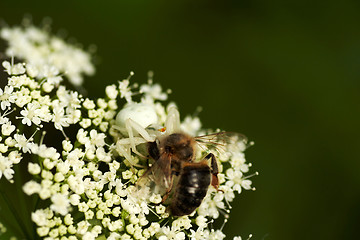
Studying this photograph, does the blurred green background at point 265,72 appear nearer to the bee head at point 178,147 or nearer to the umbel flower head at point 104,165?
the umbel flower head at point 104,165

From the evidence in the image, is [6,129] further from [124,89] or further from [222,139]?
[222,139]

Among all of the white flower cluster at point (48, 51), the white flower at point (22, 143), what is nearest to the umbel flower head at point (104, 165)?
the white flower at point (22, 143)

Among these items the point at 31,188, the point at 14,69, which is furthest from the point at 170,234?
the point at 14,69

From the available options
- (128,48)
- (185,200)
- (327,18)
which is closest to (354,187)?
(327,18)

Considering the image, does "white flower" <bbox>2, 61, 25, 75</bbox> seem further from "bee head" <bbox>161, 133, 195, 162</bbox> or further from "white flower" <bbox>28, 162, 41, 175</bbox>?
"bee head" <bbox>161, 133, 195, 162</bbox>

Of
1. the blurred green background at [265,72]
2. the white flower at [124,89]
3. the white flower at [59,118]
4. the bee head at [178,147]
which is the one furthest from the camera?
the blurred green background at [265,72]

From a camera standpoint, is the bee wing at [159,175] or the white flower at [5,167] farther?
the white flower at [5,167]
